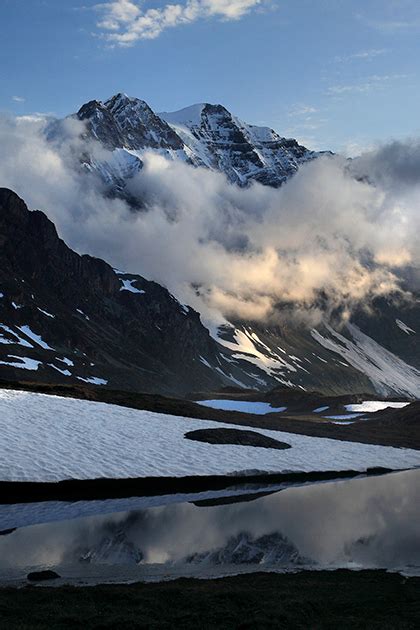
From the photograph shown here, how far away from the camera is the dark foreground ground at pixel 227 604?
1838 cm

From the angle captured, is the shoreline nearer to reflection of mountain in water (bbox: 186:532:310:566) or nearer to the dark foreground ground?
reflection of mountain in water (bbox: 186:532:310:566)

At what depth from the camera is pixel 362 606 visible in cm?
2067

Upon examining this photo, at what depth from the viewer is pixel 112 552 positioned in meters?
27.8

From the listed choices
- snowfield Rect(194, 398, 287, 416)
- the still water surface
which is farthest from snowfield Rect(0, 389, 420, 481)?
snowfield Rect(194, 398, 287, 416)

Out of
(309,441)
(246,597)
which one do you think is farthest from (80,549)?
(309,441)

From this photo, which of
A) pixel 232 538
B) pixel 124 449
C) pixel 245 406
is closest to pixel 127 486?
pixel 124 449

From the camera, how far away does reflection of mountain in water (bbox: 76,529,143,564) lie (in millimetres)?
26547

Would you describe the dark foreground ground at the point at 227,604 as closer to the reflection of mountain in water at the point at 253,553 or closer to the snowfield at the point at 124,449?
the reflection of mountain in water at the point at 253,553

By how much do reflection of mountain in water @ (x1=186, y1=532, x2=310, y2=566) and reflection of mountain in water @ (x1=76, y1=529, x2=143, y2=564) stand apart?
8.17 feet

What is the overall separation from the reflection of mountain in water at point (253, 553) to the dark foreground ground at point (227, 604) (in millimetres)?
3280

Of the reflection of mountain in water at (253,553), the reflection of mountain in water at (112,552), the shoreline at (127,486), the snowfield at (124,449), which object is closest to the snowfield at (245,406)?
the snowfield at (124,449)

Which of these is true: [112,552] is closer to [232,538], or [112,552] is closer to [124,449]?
[232,538]

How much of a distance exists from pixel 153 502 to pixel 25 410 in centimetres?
2375

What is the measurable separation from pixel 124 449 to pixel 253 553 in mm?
25077
